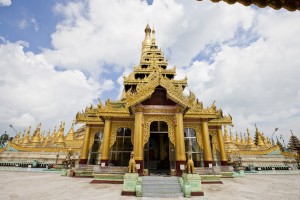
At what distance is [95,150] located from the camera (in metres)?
16.5

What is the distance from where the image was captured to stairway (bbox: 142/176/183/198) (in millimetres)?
8016

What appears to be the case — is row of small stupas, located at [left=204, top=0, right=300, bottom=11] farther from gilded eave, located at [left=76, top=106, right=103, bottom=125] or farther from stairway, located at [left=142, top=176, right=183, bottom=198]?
gilded eave, located at [left=76, top=106, right=103, bottom=125]

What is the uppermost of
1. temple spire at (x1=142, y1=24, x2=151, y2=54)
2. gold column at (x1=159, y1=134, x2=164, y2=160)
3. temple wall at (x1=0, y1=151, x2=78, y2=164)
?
temple spire at (x1=142, y1=24, x2=151, y2=54)

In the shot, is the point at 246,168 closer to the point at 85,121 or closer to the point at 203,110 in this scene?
the point at 203,110

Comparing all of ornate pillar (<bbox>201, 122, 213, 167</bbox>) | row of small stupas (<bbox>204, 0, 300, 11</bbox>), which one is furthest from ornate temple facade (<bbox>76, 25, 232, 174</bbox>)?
row of small stupas (<bbox>204, 0, 300, 11</bbox>)

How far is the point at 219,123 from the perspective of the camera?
51.3ft

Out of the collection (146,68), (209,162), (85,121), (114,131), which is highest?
(146,68)

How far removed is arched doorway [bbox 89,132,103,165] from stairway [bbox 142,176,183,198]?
27.1 feet

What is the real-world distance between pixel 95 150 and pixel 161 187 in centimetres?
979

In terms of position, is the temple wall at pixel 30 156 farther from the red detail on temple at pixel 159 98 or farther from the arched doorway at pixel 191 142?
the red detail on temple at pixel 159 98

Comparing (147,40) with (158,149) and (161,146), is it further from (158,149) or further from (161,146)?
(158,149)

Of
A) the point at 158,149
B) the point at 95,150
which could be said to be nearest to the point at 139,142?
the point at 158,149

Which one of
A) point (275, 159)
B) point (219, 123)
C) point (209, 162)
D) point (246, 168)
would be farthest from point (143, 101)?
point (275, 159)

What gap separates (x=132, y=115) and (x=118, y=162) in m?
4.74
